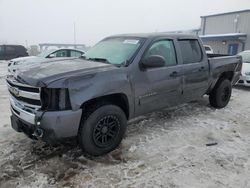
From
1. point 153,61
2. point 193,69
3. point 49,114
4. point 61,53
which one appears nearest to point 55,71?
point 49,114

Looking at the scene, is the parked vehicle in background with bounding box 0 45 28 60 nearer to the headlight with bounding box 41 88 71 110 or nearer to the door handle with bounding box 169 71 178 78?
the door handle with bounding box 169 71 178 78

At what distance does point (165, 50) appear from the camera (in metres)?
4.90

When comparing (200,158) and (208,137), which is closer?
(200,158)

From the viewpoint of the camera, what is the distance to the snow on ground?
10.8 feet

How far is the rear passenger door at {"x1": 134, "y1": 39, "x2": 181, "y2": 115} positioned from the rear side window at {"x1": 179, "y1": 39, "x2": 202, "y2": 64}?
1.02 ft

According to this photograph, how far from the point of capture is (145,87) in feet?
14.4

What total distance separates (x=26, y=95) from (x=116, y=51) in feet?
5.76

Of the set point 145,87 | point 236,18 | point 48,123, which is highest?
point 236,18

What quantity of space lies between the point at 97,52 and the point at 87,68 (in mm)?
1165

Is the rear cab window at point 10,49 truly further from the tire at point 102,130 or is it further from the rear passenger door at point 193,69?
the tire at point 102,130

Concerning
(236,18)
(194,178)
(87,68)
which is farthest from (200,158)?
(236,18)

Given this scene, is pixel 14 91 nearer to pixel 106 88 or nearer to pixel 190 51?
pixel 106 88

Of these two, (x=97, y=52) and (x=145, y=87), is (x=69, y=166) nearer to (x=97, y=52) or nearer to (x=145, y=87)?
(x=145, y=87)

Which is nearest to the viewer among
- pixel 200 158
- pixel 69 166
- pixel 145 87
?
pixel 69 166
